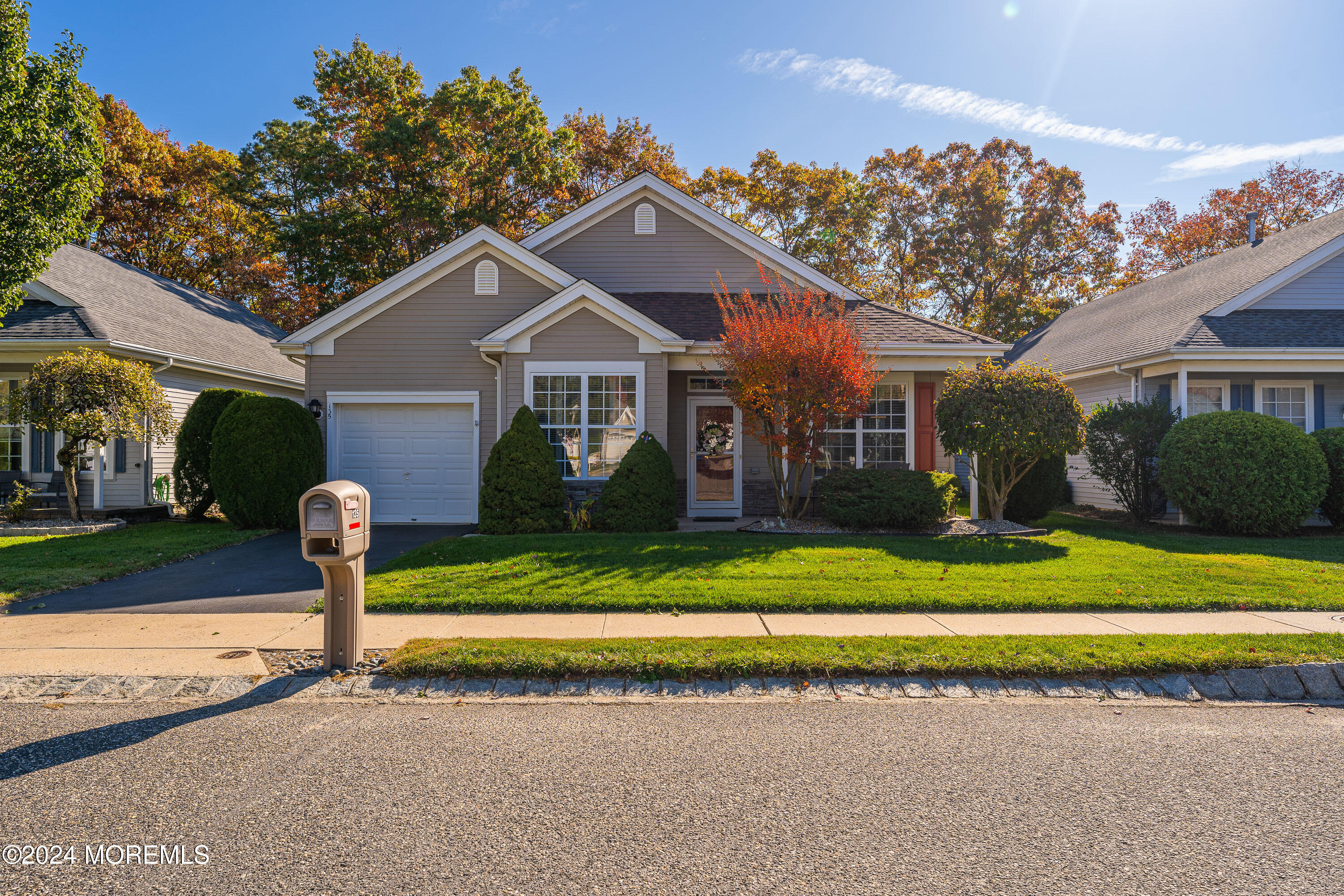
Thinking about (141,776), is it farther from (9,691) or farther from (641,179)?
(641,179)

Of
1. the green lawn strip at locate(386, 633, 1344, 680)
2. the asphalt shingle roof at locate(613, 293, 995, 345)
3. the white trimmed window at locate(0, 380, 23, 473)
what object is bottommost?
the green lawn strip at locate(386, 633, 1344, 680)

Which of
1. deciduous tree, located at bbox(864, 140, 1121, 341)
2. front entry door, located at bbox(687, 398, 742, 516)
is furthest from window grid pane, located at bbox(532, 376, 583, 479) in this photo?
deciduous tree, located at bbox(864, 140, 1121, 341)

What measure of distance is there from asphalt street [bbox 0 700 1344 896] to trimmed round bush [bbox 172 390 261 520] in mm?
A: 9871

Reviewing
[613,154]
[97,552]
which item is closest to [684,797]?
[97,552]

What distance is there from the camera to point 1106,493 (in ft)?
53.1

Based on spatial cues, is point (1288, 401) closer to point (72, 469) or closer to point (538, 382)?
point (538, 382)

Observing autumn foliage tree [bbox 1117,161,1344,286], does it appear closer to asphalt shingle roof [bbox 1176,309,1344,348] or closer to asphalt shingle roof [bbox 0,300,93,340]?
asphalt shingle roof [bbox 1176,309,1344,348]

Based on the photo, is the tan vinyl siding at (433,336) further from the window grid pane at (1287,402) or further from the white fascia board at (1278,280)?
the window grid pane at (1287,402)

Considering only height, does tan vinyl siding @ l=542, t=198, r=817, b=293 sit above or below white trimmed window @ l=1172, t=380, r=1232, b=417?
above

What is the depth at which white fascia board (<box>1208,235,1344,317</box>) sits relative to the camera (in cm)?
1509

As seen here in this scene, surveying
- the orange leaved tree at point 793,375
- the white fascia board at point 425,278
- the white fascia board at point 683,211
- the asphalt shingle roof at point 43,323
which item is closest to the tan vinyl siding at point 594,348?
the orange leaved tree at point 793,375

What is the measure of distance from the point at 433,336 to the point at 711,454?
222 inches

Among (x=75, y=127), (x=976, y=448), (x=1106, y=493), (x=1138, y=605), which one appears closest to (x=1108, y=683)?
(x=1138, y=605)

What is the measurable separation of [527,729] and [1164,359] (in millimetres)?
14433
